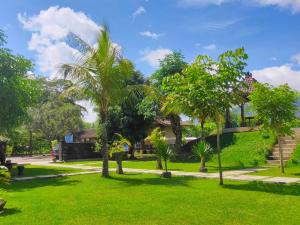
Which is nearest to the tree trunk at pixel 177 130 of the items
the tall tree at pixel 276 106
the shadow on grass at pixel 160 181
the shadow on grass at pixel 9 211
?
the tall tree at pixel 276 106

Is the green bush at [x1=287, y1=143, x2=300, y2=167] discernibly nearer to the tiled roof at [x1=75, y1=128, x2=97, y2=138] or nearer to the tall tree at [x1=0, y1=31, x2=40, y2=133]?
the tall tree at [x1=0, y1=31, x2=40, y2=133]

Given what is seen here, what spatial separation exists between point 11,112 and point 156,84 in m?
11.4

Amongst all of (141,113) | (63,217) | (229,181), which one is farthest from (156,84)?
(63,217)

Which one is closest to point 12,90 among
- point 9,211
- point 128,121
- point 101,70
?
point 101,70

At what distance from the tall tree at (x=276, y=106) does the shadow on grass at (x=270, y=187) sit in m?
3.70

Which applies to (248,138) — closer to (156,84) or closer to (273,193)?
(156,84)

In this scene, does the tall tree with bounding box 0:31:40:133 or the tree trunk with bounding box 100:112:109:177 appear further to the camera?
the tall tree with bounding box 0:31:40:133

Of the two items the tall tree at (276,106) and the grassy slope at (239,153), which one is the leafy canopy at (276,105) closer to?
the tall tree at (276,106)

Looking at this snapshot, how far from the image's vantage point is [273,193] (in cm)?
1027

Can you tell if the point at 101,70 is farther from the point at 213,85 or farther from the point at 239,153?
the point at 239,153

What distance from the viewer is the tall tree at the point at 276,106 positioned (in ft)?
48.8

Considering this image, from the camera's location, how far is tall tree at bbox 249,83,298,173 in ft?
48.8

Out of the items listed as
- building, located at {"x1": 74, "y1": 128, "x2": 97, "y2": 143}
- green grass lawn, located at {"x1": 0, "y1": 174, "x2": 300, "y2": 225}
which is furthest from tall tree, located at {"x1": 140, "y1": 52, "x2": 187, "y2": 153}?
building, located at {"x1": 74, "y1": 128, "x2": 97, "y2": 143}

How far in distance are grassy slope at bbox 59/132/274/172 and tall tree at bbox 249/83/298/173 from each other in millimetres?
4357
